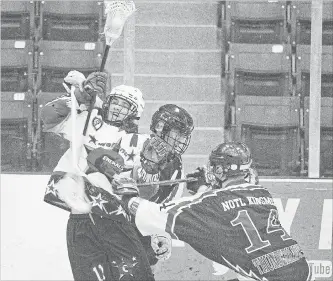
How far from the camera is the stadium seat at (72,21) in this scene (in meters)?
6.53

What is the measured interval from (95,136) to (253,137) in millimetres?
1538

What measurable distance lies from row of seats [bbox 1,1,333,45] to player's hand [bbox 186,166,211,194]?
1.60 metres

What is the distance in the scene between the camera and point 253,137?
6.44 metres

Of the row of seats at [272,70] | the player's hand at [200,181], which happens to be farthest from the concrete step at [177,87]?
the player's hand at [200,181]

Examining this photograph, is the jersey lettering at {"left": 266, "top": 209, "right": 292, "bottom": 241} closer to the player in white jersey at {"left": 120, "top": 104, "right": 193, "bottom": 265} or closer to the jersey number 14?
the jersey number 14

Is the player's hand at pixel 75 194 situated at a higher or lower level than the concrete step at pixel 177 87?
lower

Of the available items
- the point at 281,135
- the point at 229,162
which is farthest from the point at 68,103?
the point at 281,135

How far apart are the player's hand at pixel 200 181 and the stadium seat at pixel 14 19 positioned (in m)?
1.81

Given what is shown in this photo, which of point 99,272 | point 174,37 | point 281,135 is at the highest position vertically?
point 174,37

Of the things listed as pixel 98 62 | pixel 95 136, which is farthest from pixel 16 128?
pixel 95 136

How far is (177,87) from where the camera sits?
21.2 feet

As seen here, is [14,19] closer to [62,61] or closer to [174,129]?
[62,61]

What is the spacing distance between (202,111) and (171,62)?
405 millimetres

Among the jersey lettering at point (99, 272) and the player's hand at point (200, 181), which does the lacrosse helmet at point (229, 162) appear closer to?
the player's hand at point (200, 181)
